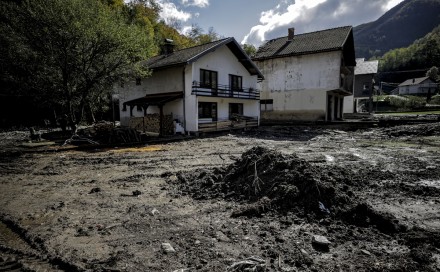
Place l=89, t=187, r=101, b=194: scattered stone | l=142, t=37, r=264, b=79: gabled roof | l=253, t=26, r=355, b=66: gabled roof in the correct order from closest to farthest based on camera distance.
→ l=89, t=187, r=101, b=194: scattered stone, l=142, t=37, r=264, b=79: gabled roof, l=253, t=26, r=355, b=66: gabled roof

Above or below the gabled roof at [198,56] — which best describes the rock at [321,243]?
below

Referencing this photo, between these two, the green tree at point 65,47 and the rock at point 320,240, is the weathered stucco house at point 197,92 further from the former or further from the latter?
the rock at point 320,240

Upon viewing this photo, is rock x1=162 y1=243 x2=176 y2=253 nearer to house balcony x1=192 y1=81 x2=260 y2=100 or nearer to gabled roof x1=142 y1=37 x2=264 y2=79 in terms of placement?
gabled roof x1=142 y1=37 x2=264 y2=79

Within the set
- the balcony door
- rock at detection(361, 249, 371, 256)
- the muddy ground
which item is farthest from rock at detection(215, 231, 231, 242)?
the balcony door

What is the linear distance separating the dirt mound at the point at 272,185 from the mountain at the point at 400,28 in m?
159

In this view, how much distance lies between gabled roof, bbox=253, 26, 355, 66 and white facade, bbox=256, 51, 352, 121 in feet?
2.04

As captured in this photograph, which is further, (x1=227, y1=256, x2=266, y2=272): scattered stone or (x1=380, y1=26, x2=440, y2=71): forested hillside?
(x1=380, y1=26, x2=440, y2=71): forested hillside

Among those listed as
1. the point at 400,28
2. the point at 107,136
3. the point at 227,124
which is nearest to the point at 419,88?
the point at 227,124

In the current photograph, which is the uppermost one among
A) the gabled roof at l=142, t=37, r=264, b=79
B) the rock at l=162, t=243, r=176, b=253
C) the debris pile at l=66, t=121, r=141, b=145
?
the gabled roof at l=142, t=37, r=264, b=79

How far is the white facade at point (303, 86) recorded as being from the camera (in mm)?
27109

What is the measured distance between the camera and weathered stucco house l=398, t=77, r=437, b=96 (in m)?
76.7

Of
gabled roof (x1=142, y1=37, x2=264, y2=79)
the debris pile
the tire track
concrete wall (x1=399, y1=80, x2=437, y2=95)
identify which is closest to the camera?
the tire track

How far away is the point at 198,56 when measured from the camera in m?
19.3


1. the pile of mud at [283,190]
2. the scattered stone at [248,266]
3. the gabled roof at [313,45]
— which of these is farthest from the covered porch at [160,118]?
the scattered stone at [248,266]
